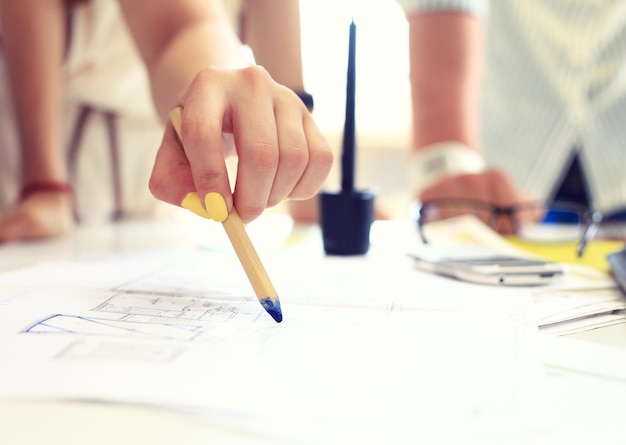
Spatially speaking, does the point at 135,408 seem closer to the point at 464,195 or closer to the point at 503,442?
the point at 503,442

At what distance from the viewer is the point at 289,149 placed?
290mm

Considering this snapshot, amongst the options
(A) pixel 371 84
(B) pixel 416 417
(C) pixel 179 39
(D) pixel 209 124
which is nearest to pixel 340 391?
(B) pixel 416 417

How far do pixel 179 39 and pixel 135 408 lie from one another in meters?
0.37

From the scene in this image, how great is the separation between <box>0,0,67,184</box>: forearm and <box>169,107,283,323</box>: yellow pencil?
1.91 ft

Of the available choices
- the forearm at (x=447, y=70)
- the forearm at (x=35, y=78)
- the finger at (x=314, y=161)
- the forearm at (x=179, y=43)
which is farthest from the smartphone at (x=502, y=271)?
the forearm at (x=35, y=78)

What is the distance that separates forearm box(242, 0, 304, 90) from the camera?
1.46ft

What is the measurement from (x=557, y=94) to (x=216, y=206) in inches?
33.6

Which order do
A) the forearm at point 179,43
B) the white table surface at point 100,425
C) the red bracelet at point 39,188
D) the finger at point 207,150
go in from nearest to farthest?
1. the white table surface at point 100,425
2. the finger at point 207,150
3. the forearm at point 179,43
4. the red bracelet at point 39,188

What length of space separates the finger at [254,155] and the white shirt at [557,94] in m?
0.66

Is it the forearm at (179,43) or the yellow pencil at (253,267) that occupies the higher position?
the forearm at (179,43)

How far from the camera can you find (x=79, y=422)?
16 cm

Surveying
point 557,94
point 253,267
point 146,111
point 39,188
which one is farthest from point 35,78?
point 557,94

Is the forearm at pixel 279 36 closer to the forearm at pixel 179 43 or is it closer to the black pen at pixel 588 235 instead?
the forearm at pixel 179 43

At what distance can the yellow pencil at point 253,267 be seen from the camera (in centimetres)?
25
